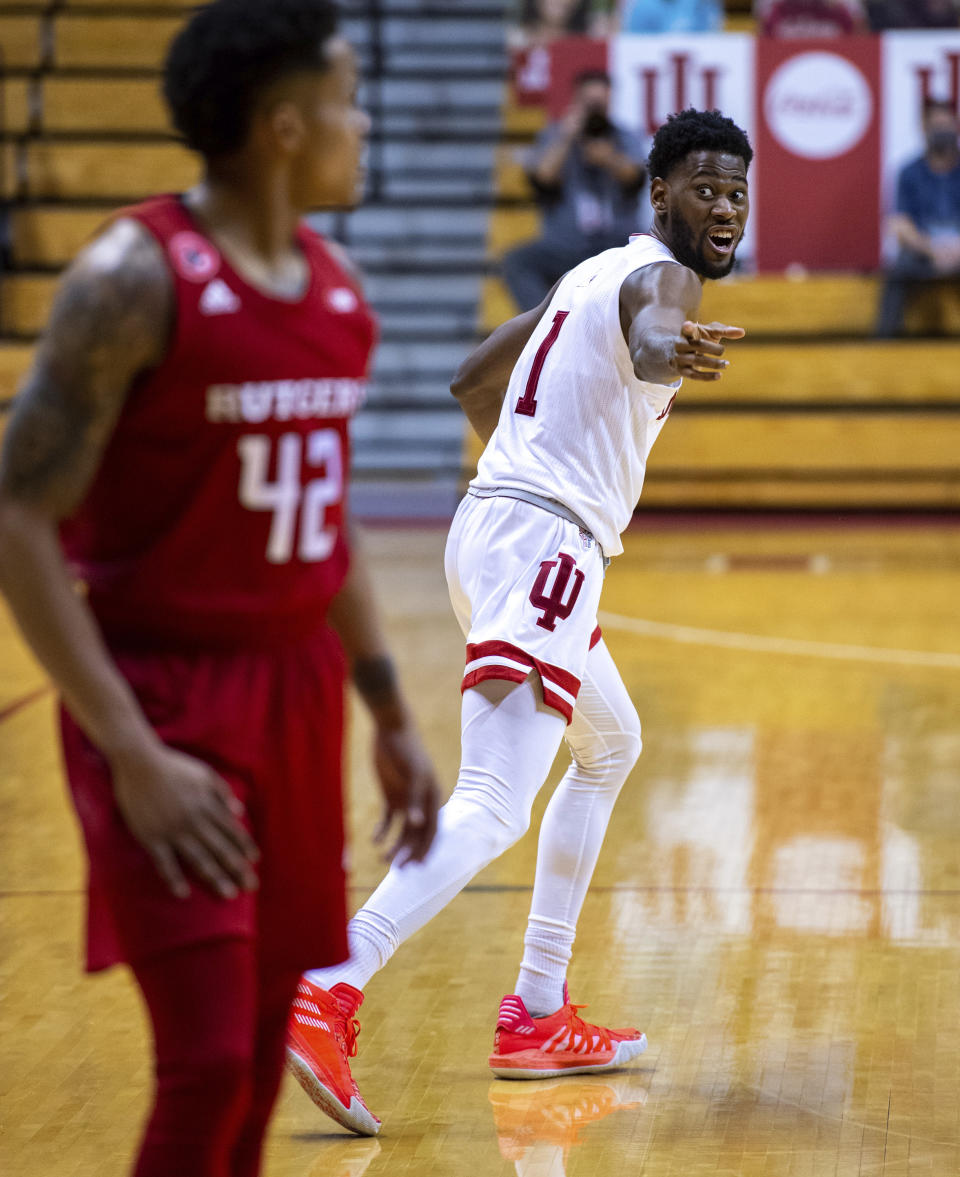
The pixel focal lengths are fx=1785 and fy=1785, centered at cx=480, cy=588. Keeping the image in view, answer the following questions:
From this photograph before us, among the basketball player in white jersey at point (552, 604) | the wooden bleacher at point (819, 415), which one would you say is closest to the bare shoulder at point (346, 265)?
the basketball player in white jersey at point (552, 604)

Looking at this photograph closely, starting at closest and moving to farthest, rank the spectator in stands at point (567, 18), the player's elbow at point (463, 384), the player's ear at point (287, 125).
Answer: the player's ear at point (287, 125), the player's elbow at point (463, 384), the spectator in stands at point (567, 18)

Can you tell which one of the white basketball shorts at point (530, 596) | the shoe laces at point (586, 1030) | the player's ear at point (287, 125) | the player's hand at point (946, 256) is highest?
the player's ear at point (287, 125)

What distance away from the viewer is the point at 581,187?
1044 cm

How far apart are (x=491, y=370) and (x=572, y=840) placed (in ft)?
2.80

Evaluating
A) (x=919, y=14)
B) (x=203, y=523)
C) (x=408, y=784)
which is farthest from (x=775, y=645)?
(x=919, y=14)

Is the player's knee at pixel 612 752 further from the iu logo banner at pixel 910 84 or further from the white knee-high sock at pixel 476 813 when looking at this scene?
the iu logo banner at pixel 910 84

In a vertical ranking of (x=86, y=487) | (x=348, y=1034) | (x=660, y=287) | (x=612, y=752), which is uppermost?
(x=660, y=287)

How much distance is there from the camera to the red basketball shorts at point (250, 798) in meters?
1.72

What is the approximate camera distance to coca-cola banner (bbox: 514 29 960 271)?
1087 centimetres

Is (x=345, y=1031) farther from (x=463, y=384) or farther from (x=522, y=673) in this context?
(x=463, y=384)

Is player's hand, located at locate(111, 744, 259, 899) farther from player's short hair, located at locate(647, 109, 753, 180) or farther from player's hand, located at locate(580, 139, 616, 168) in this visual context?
player's hand, located at locate(580, 139, 616, 168)

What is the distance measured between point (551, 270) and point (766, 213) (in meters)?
1.53

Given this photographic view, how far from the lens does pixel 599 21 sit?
12.1 metres

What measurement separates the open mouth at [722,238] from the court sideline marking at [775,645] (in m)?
4.00
